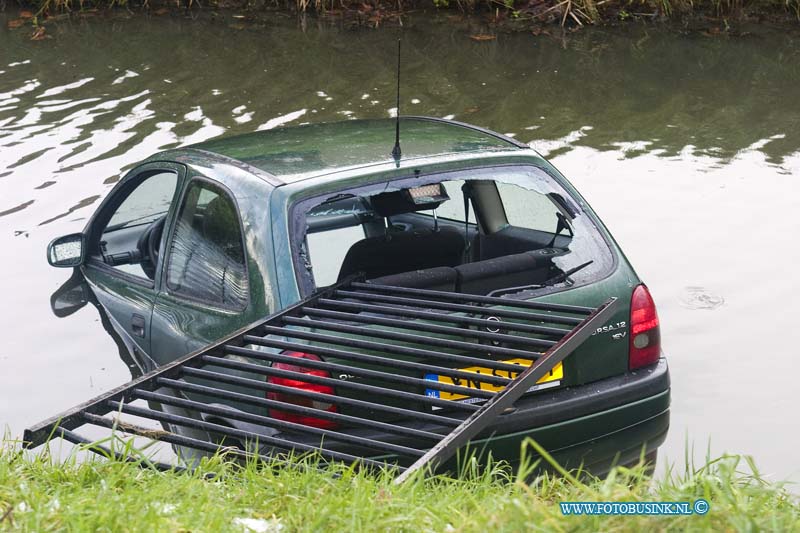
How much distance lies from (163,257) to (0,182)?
18.2 feet

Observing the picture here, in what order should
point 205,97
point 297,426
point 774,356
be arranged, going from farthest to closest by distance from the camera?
point 205,97
point 774,356
point 297,426

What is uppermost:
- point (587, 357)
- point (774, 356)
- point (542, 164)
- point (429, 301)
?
Result: point (542, 164)

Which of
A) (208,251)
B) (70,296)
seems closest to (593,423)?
(208,251)

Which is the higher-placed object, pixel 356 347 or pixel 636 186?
pixel 356 347

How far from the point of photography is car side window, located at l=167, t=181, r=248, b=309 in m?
4.77

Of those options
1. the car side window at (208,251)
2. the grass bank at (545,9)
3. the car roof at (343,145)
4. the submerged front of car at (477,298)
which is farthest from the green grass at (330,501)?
the grass bank at (545,9)

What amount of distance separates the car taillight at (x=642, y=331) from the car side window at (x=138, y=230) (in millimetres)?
2382

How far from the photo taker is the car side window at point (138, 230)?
5.79m

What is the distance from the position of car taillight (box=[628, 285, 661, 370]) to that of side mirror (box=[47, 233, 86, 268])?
10.0 ft

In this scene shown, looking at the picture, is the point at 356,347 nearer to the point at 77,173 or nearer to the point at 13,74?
the point at 77,173

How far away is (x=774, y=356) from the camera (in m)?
6.45

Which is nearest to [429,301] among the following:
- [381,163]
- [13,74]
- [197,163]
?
[381,163]

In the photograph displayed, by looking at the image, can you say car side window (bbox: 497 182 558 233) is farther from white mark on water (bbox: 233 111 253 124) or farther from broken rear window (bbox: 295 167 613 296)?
white mark on water (bbox: 233 111 253 124)

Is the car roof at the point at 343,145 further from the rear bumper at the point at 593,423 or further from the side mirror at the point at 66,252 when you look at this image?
the rear bumper at the point at 593,423
